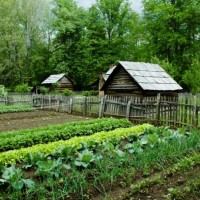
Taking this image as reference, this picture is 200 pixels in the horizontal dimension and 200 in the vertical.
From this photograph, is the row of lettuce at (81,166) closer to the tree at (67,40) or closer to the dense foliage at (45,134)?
the dense foliage at (45,134)

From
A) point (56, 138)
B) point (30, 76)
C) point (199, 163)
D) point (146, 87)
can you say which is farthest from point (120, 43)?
point (199, 163)

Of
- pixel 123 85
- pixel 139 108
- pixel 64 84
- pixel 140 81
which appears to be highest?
pixel 140 81

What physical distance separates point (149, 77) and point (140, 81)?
1.38 meters

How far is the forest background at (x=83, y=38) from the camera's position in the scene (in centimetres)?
4172

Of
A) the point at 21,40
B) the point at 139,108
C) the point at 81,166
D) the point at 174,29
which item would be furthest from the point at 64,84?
the point at 81,166

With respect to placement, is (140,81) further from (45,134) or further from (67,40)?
(67,40)

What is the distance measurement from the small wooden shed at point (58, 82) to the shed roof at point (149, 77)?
23328mm

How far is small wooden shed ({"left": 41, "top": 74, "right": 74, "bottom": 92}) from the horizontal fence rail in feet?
52.0

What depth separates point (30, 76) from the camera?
57531mm

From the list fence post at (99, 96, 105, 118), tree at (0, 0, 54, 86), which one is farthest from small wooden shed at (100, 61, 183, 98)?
tree at (0, 0, 54, 86)

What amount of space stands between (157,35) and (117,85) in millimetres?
22880

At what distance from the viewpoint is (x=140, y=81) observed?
62.2 feet

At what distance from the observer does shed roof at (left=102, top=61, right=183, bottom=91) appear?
62.4ft

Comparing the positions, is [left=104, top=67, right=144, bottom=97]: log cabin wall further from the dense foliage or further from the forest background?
the forest background
